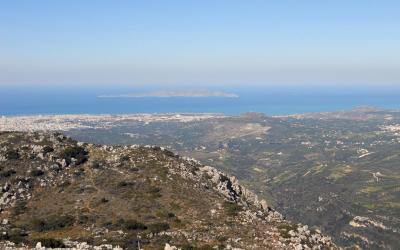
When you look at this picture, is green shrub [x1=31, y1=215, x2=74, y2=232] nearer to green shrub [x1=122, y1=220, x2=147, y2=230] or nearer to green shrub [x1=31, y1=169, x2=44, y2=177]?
green shrub [x1=122, y1=220, x2=147, y2=230]

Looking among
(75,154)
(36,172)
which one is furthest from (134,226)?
(75,154)

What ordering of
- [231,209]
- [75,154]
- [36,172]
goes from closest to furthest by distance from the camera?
[231,209]
[36,172]
[75,154]

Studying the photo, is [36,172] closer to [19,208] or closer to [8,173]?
[8,173]

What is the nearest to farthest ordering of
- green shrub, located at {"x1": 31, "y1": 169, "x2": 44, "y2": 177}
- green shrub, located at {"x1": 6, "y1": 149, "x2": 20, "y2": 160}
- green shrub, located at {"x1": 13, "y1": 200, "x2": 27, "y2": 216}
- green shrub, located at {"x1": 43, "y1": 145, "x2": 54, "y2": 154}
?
1. green shrub, located at {"x1": 13, "y1": 200, "x2": 27, "y2": 216}
2. green shrub, located at {"x1": 31, "y1": 169, "x2": 44, "y2": 177}
3. green shrub, located at {"x1": 6, "y1": 149, "x2": 20, "y2": 160}
4. green shrub, located at {"x1": 43, "y1": 145, "x2": 54, "y2": 154}

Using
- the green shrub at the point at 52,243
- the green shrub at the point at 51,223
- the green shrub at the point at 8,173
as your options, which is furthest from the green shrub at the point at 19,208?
the green shrub at the point at 52,243

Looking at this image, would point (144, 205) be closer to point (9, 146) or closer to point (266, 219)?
point (266, 219)

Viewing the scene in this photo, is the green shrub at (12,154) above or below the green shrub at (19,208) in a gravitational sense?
above

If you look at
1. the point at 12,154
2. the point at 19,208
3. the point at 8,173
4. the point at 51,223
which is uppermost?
the point at 12,154

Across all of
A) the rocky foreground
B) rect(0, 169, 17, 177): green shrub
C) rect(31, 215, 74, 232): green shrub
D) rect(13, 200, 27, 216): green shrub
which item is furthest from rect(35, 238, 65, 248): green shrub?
rect(0, 169, 17, 177): green shrub

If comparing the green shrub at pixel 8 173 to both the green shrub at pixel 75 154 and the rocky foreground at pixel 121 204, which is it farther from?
the green shrub at pixel 75 154

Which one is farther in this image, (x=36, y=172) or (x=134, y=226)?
(x=36, y=172)
